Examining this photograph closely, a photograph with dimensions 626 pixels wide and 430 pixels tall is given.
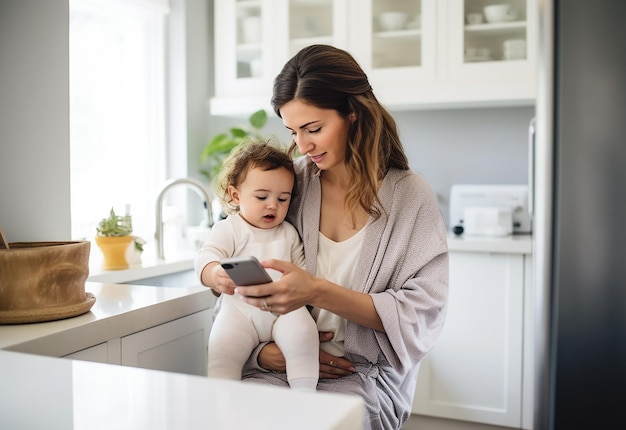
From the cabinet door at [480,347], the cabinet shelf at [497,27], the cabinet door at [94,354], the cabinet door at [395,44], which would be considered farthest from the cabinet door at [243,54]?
the cabinet door at [94,354]

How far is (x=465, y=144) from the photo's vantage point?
3.39m

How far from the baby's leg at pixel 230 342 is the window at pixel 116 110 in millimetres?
1598

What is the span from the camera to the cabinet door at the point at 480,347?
9.12 feet

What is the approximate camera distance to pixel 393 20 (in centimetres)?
317

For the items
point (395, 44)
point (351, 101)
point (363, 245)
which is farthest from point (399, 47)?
point (363, 245)

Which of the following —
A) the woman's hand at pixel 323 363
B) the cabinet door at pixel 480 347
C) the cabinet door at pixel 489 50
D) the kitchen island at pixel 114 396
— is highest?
the cabinet door at pixel 489 50

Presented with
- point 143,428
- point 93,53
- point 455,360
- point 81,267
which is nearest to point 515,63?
point 455,360

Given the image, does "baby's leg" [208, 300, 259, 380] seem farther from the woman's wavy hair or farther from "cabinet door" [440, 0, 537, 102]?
"cabinet door" [440, 0, 537, 102]

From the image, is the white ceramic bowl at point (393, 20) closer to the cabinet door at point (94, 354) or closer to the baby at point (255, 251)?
the baby at point (255, 251)

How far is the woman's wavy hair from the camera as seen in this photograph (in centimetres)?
150

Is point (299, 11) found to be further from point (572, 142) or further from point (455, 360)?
point (572, 142)

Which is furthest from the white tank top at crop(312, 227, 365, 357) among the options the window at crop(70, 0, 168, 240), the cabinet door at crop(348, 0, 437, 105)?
the cabinet door at crop(348, 0, 437, 105)

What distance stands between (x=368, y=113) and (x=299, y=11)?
6.63 feet

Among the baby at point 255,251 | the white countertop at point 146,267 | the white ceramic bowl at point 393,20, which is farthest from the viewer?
the white ceramic bowl at point 393,20
